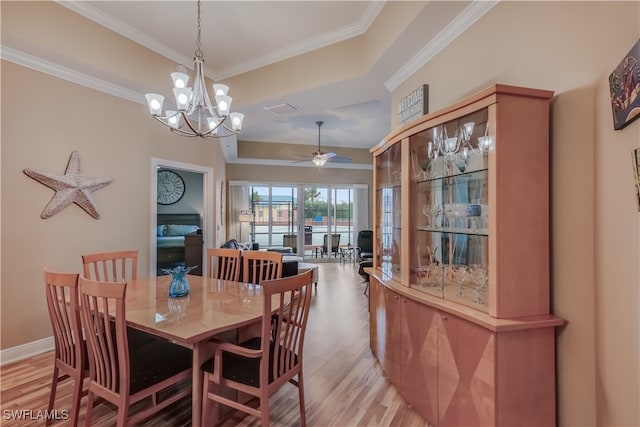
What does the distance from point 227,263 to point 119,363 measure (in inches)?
60.4

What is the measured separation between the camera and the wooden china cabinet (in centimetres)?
156

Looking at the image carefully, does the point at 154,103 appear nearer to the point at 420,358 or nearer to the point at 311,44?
the point at 311,44

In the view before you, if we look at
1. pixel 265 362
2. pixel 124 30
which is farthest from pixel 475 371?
pixel 124 30

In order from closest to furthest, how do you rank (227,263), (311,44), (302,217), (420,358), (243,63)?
(420,358)
(227,263)
(311,44)
(243,63)
(302,217)

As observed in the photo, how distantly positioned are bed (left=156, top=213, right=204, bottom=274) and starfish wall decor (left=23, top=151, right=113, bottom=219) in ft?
6.43

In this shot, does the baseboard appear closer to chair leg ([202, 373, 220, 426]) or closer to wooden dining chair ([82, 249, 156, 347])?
wooden dining chair ([82, 249, 156, 347])

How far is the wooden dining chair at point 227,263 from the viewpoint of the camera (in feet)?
Answer: 9.93

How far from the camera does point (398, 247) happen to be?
2588 millimetres

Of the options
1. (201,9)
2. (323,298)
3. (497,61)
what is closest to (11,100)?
(201,9)

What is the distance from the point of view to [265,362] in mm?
1692

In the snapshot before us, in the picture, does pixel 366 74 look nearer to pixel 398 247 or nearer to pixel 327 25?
pixel 327 25

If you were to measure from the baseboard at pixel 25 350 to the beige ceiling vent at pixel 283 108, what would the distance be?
3.64 m

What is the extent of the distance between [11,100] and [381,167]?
11.8ft

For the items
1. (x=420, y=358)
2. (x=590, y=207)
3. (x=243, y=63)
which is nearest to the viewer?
(x=590, y=207)
